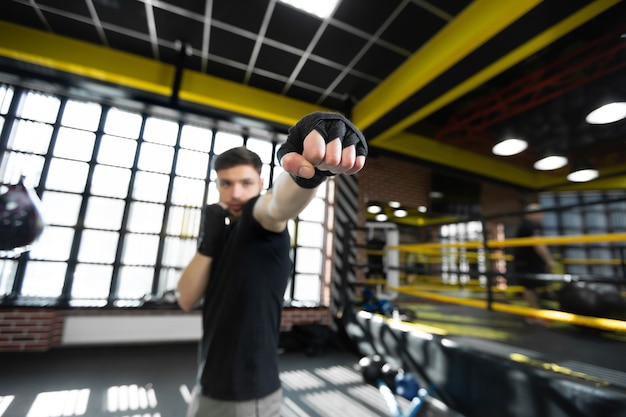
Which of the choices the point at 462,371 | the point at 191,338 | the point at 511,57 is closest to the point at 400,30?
the point at 511,57

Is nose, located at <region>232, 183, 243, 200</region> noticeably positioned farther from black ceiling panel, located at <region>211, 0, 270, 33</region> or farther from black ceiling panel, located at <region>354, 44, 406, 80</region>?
black ceiling panel, located at <region>211, 0, 270, 33</region>

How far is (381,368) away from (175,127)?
2.88 meters

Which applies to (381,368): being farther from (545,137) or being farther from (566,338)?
(545,137)

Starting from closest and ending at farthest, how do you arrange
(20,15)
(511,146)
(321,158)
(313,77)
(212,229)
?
(321,158), (212,229), (313,77), (20,15), (511,146)

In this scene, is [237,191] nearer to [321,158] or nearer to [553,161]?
[321,158]

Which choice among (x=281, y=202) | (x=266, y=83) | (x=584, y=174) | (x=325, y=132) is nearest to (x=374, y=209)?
(x=266, y=83)

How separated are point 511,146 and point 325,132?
207 inches

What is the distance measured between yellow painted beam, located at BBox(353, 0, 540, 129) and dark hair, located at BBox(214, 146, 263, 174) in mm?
1677

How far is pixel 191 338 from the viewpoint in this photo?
3920mm

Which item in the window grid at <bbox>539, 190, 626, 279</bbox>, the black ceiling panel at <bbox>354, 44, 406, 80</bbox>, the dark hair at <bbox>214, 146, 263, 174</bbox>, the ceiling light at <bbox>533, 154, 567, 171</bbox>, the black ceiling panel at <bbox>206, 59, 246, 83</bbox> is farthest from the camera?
the window grid at <bbox>539, 190, 626, 279</bbox>

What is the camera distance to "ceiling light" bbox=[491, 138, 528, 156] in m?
4.44

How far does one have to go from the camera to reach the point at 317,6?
8.86ft

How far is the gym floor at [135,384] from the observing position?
2.10 meters

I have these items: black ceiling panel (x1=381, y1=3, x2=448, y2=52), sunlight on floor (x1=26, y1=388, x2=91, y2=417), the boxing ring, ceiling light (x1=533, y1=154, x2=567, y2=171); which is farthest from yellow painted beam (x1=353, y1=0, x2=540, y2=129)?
sunlight on floor (x1=26, y1=388, x2=91, y2=417)
